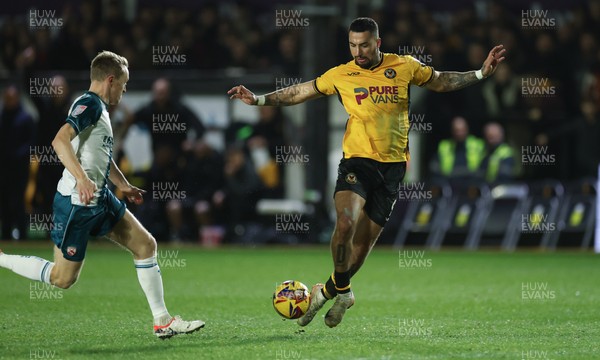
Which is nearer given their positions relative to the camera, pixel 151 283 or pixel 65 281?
pixel 65 281

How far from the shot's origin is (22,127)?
60.9 feet

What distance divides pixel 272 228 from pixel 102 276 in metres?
5.77

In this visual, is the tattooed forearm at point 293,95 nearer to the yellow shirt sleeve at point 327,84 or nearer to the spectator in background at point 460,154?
the yellow shirt sleeve at point 327,84

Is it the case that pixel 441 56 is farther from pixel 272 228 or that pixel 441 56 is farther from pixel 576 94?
pixel 272 228

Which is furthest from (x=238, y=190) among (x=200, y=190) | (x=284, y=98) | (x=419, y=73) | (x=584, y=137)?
(x=419, y=73)

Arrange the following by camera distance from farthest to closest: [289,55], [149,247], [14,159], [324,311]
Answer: [289,55] → [14,159] → [324,311] → [149,247]

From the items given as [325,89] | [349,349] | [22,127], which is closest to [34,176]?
[22,127]

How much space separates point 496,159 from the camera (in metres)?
17.9

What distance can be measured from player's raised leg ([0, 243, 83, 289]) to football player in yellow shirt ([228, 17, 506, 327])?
184cm

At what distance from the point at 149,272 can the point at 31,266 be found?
2.81ft

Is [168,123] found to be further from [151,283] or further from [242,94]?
[151,283]

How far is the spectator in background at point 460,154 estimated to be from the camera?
17.9m

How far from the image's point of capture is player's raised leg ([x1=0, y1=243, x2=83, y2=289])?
26.4 ft

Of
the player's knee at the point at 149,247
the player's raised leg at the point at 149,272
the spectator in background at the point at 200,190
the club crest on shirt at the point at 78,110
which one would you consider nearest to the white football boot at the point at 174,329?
the player's raised leg at the point at 149,272
